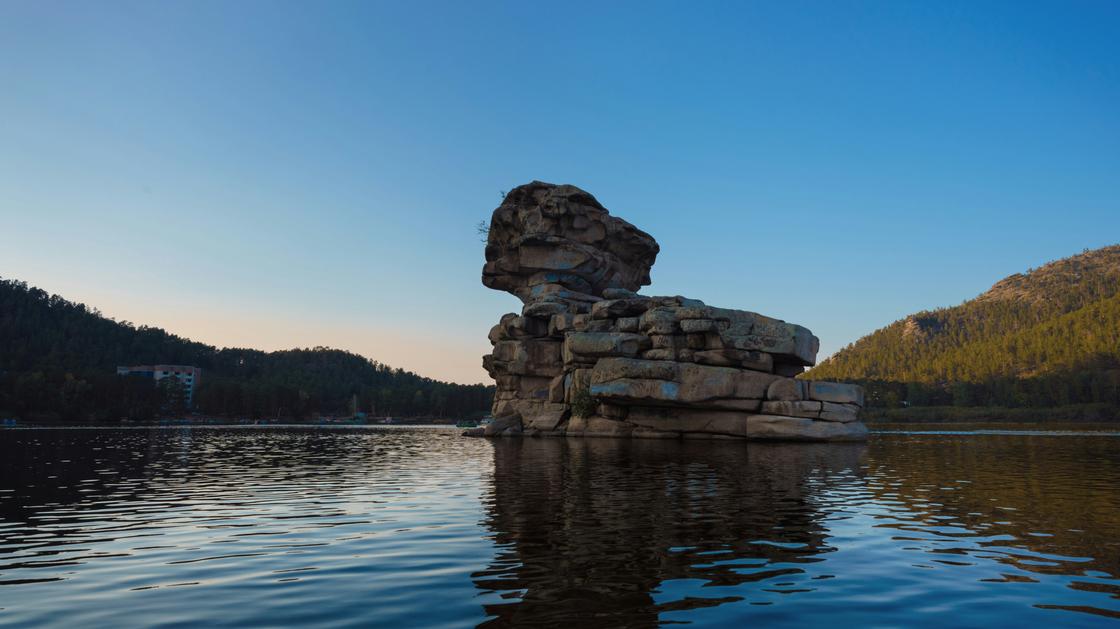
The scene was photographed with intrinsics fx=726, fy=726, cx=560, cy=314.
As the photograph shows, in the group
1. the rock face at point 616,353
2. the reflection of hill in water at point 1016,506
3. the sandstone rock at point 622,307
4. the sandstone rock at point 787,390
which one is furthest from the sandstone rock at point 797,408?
the reflection of hill in water at point 1016,506

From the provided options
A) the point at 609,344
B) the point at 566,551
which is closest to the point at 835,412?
the point at 609,344

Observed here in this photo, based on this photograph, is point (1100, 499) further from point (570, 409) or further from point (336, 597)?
point (570, 409)

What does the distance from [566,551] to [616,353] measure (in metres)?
56.9

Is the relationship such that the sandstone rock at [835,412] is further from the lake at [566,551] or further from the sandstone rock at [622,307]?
the lake at [566,551]

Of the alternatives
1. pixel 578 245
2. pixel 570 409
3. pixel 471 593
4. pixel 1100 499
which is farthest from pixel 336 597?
pixel 578 245

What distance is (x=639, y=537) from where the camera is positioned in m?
15.7

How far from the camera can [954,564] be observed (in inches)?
512

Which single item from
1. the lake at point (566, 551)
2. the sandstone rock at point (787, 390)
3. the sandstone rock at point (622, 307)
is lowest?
the lake at point (566, 551)

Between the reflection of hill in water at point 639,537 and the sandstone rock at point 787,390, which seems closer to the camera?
the reflection of hill in water at point 639,537

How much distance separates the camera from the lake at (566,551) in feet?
32.6

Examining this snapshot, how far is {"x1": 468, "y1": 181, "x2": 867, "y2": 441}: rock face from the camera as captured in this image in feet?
214

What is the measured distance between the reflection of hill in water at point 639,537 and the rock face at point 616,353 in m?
32.4

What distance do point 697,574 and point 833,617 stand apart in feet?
9.60

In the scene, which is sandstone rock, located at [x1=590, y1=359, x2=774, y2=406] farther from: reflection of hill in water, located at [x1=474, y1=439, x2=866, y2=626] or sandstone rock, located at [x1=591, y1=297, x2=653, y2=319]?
reflection of hill in water, located at [x1=474, y1=439, x2=866, y2=626]
